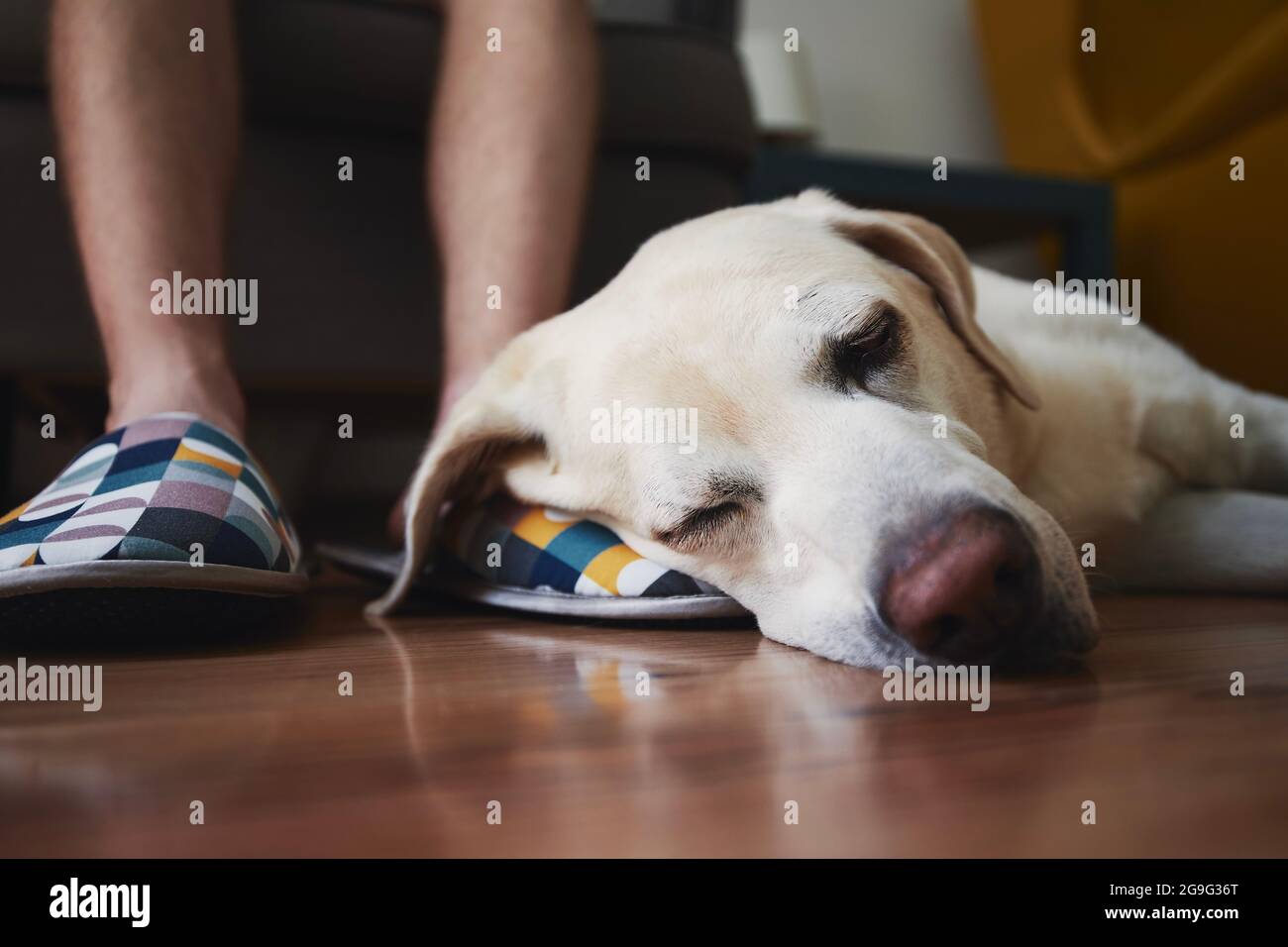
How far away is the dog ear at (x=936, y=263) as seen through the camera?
4.70ft

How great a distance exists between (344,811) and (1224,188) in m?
3.77

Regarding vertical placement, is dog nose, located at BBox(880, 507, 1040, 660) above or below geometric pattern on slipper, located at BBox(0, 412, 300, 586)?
below

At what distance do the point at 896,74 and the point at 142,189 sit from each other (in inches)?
169

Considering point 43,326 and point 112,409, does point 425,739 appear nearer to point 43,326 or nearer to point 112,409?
point 112,409

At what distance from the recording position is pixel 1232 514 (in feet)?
5.19

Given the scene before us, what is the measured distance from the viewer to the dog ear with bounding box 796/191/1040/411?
56.4 inches

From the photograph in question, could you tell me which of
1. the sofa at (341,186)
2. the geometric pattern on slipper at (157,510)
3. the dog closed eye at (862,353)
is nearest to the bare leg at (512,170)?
the sofa at (341,186)

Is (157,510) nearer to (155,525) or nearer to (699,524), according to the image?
(155,525)

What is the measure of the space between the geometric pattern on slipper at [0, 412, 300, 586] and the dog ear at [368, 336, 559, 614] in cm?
17

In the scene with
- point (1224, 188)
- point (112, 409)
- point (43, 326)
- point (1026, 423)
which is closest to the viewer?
point (1026, 423)

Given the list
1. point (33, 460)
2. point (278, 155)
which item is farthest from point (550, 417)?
point (33, 460)
